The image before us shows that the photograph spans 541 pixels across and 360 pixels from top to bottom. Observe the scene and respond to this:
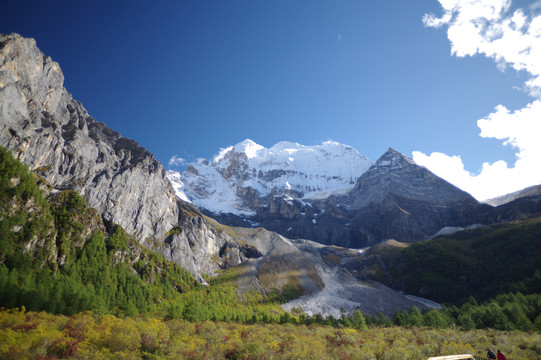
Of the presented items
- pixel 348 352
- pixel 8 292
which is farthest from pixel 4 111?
pixel 348 352

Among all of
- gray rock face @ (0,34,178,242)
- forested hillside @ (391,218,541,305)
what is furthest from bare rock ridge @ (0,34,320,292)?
forested hillside @ (391,218,541,305)

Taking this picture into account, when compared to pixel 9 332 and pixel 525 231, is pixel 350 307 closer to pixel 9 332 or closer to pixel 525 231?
pixel 525 231

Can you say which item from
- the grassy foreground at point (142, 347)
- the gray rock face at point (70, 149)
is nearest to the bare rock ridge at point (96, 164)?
the gray rock face at point (70, 149)

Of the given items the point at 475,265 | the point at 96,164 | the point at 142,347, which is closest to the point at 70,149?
the point at 96,164

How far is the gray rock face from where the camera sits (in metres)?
100

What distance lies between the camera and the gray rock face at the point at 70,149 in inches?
3944

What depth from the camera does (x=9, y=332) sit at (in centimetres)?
2209

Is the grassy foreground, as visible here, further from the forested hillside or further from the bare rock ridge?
the forested hillside

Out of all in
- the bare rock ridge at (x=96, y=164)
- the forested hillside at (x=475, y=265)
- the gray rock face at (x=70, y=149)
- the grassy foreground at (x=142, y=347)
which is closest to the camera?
the grassy foreground at (x=142, y=347)

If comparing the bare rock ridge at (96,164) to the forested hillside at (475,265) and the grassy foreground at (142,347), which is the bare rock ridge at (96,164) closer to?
the forested hillside at (475,265)

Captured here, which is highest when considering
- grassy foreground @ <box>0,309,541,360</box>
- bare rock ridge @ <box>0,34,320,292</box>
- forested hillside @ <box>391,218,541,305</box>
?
bare rock ridge @ <box>0,34,320,292</box>

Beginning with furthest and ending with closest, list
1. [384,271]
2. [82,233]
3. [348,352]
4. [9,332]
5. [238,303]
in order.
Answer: [384,271] → [238,303] → [82,233] → [348,352] → [9,332]

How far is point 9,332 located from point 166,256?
116 metres

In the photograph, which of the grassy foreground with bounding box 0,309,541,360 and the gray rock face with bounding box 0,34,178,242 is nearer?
the grassy foreground with bounding box 0,309,541,360
